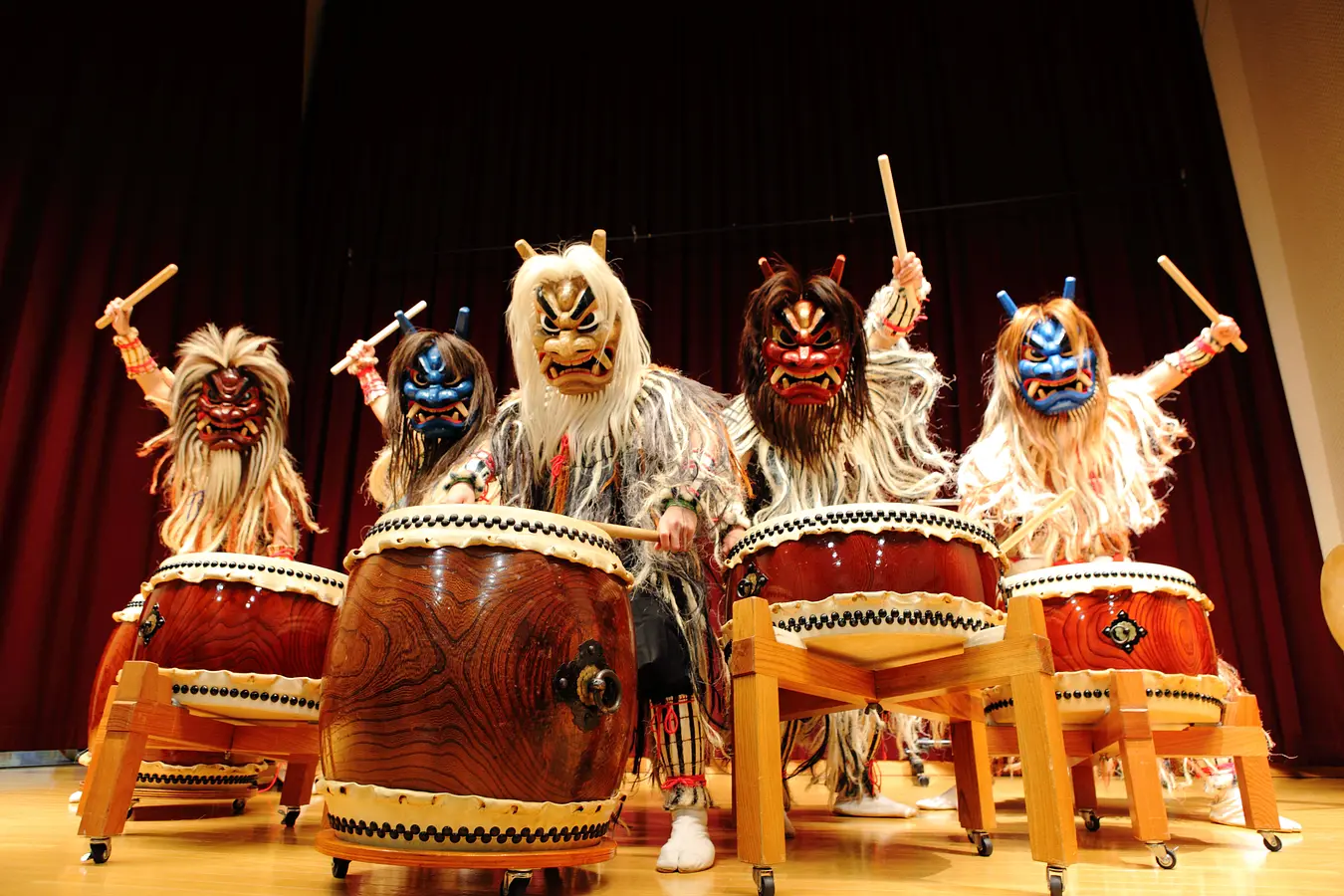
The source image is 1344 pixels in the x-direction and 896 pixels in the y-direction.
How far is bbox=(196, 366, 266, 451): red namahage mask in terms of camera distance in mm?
2545

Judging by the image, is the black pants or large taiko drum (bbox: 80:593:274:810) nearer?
the black pants

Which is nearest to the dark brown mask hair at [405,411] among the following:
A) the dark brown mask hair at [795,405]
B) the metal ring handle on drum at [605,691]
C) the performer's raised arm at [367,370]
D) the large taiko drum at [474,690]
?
the performer's raised arm at [367,370]

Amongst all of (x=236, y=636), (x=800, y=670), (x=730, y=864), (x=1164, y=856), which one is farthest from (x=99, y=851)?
(x=1164, y=856)

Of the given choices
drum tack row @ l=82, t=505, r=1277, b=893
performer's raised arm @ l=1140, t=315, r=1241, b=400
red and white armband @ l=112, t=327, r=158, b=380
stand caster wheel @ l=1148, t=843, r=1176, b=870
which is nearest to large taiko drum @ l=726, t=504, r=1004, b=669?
drum tack row @ l=82, t=505, r=1277, b=893

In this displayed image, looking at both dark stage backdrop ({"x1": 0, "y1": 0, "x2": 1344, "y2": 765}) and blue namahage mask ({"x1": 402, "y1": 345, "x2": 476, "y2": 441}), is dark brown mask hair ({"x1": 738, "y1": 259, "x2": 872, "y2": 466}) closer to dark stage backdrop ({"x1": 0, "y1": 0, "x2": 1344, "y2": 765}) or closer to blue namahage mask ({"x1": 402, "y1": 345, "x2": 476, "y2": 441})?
blue namahage mask ({"x1": 402, "y1": 345, "x2": 476, "y2": 441})

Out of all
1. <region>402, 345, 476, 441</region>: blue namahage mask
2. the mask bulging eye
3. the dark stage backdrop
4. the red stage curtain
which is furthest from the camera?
the dark stage backdrop

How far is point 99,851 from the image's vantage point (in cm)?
150

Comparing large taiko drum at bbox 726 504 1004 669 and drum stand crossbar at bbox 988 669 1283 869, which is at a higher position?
large taiko drum at bbox 726 504 1004 669

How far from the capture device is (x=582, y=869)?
4.81ft

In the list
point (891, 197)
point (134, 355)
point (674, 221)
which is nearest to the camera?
point (891, 197)

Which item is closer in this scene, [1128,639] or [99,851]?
[99,851]

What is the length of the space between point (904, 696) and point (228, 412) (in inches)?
75.6

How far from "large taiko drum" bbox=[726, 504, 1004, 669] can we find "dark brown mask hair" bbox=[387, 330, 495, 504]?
4.10ft

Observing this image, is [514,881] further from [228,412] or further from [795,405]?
[228,412]
